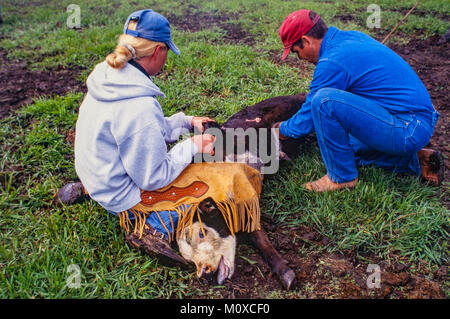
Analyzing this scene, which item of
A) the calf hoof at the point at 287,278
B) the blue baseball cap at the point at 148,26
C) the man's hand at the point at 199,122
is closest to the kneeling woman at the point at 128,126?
the blue baseball cap at the point at 148,26

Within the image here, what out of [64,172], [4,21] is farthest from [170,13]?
[64,172]

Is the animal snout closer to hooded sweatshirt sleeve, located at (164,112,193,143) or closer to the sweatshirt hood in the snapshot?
hooded sweatshirt sleeve, located at (164,112,193,143)

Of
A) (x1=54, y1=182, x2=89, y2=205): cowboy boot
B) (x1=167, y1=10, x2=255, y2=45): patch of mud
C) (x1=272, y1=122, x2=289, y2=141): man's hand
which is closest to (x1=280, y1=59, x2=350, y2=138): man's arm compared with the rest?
(x1=272, y1=122, x2=289, y2=141): man's hand

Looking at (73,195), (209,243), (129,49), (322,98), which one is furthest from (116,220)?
(322,98)

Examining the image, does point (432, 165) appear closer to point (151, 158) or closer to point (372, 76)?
point (372, 76)

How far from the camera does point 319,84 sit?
285 centimetres

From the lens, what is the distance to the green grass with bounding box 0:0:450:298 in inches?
94.7

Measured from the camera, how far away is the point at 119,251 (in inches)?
102

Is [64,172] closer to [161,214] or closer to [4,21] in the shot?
[161,214]

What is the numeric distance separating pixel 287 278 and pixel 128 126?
1.39 metres

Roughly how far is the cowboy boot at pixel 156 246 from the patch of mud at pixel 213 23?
4.39m

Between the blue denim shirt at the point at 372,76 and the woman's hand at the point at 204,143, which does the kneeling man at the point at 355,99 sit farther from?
the woman's hand at the point at 204,143

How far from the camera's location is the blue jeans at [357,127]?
8.77 ft

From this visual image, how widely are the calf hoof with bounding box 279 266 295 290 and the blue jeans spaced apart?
3.29 feet
